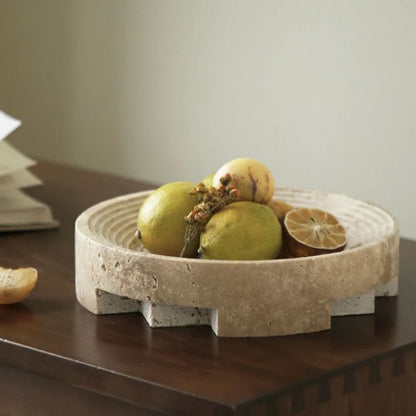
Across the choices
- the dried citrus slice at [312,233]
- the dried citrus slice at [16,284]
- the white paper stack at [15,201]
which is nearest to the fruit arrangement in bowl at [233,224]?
the dried citrus slice at [312,233]

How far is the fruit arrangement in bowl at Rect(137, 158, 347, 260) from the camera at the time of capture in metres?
1.07

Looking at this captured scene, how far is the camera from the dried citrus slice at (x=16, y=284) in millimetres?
1155

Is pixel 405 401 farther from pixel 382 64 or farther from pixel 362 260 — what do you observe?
pixel 382 64

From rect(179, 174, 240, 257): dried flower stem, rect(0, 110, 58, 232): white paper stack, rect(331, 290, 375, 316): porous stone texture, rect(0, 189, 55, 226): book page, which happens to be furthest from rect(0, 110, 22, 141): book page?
rect(331, 290, 375, 316): porous stone texture

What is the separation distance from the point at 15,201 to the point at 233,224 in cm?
63

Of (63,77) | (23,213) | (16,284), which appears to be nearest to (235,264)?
(16,284)

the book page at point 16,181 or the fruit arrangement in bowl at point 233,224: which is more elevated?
the fruit arrangement in bowl at point 233,224

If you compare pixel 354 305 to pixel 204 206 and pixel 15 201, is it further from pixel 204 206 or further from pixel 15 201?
pixel 15 201

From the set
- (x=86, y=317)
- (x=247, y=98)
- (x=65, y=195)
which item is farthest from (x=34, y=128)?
(x=86, y=317)

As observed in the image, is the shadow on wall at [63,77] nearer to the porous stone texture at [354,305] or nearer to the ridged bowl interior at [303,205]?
the ridged bowl interior at [303,205]

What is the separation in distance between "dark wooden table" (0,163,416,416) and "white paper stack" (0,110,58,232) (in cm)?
36

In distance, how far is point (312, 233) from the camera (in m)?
1.12

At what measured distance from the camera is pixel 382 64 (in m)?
2.56

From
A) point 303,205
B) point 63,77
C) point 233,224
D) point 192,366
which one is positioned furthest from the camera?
point 63,77
